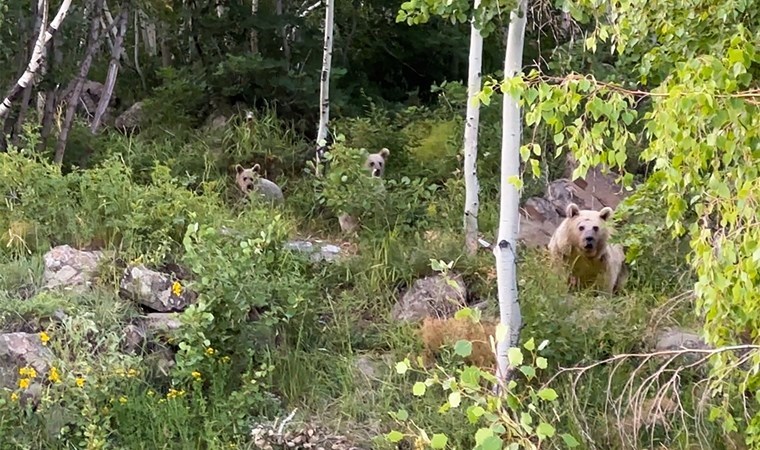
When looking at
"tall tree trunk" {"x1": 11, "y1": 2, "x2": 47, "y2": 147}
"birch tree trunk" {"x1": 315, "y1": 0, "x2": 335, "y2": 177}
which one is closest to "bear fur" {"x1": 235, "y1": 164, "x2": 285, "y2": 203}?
"birch tree trunk" {"x1": 315, "y1": 0, "x2": 335, "y2": 177}

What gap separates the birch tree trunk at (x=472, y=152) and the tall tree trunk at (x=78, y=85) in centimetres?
384

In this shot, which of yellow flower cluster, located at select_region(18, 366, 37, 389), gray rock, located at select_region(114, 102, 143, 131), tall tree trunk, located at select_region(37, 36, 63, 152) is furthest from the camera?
gray rock, located at select_region(114, 102, 143, 131)

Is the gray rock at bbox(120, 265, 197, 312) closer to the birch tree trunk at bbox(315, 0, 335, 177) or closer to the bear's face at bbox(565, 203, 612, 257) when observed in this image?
the bear's face at bbox(565, 203, 612, 257)

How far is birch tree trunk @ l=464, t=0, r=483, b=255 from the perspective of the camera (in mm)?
6121

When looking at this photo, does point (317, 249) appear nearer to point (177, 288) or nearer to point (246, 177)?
point (177, 288)

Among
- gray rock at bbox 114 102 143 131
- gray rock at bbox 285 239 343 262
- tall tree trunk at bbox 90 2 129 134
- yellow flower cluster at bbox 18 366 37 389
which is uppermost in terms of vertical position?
tall tree trunk at bbox 90 2 129 134

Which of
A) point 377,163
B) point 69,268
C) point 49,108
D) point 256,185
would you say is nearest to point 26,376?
point 69,268

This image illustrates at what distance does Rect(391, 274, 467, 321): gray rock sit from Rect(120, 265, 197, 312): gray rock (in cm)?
143

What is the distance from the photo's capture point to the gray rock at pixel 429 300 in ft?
18.9

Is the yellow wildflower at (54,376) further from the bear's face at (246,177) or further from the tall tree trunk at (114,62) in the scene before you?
the tall tree trunk at (114,62)

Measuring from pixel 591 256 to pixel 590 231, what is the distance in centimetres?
19

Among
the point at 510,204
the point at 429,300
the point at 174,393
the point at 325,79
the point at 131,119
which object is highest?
the point at 325,79

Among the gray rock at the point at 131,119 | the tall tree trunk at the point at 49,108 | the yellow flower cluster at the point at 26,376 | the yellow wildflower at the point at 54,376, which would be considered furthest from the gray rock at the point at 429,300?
the gray rock at the point at 131,119

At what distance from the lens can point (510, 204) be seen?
14.8 ft
